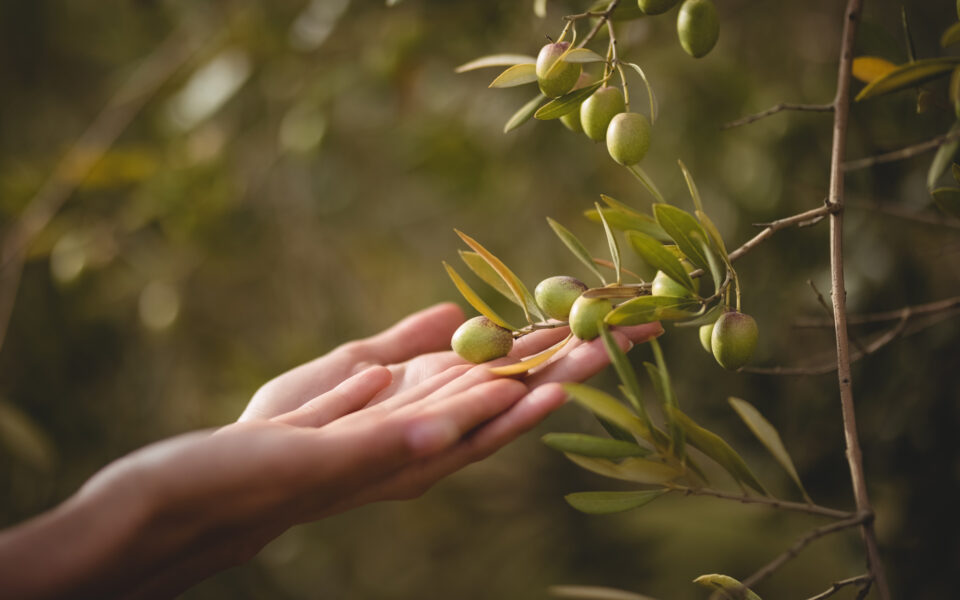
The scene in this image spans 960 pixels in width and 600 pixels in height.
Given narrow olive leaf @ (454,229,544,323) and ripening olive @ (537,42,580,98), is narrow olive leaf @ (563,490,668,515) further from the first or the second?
ripening olive @ (537,42,580,98)

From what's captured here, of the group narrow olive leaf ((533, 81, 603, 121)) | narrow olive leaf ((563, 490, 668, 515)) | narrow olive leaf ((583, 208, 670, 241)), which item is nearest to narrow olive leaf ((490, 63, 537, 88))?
narrow olive leaf ((533, 81, 603, 121))

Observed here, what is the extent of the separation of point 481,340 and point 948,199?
43cm

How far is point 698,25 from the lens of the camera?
59cm

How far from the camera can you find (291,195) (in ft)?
7.06

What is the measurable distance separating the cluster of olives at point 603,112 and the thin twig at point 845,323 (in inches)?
6.1

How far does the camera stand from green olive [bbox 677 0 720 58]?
585 millimetres

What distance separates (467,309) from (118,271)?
3.35 feet

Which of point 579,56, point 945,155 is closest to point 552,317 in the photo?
point 579,56

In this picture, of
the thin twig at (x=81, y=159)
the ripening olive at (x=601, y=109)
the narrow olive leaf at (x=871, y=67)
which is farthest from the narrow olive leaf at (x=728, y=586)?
the thin twig at (x=81, y=159)

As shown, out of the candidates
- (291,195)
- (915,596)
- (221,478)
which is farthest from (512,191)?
(221,478)

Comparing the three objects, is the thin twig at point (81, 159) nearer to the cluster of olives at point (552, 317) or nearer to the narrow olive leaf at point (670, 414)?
the cluster of olives at point (552, 317)

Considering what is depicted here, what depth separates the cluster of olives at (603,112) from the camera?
0.56 meters

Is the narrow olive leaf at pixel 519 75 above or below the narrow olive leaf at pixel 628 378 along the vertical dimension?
above

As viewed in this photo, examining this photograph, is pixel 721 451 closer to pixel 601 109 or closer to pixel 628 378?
pixel 628 378
